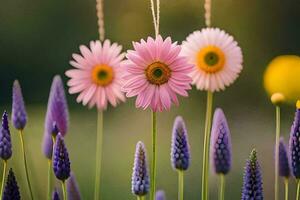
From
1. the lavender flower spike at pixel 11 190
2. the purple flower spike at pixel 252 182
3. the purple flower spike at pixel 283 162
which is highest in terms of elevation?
the purple flower spike at pixel 283 162

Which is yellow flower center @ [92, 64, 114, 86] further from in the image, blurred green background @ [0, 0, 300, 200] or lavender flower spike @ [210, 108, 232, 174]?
blurred green background @ [0, 0, 300, 200]

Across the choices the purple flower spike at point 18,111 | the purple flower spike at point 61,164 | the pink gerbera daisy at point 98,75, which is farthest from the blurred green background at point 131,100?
the purple flower spike at point 61,164

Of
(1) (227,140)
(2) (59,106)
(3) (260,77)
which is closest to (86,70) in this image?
(2) (59,106)

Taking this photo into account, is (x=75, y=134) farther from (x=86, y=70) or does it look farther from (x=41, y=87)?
(x=86, y=70)

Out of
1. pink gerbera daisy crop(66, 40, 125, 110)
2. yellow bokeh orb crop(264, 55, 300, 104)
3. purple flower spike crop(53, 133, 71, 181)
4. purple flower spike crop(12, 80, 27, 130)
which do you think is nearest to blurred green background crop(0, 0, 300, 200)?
yellow bokeh orb crop(264, 55, 300, 104)

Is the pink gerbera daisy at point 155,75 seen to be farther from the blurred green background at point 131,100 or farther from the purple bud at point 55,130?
the blurred green background at point 131,100
